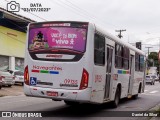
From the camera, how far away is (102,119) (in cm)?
1230

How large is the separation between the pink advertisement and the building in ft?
69.3

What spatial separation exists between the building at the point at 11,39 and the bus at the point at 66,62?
69.9ft

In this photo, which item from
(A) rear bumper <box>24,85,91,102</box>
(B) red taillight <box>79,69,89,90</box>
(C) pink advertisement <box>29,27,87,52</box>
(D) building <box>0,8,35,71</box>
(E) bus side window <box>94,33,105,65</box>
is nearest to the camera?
(A) rear bumper <box>24,85,91,102</box>

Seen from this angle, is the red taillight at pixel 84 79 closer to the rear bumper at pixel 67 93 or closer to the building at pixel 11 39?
the rear bumper at pixel 67 93

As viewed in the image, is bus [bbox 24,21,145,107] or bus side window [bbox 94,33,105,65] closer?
bus [bbox 24,21,145,107]

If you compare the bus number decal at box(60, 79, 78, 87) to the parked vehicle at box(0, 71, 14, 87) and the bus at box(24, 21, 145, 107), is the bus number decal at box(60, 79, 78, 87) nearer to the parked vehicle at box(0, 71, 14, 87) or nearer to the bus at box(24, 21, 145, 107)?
the bus at box(24, 21, 145, 107)

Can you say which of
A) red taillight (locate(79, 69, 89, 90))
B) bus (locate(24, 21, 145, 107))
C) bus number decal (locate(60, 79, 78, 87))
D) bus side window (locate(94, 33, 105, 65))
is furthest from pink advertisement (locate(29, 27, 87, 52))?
bus number decal (locate(60, 79, 78, 87))

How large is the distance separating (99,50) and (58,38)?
5.10ft

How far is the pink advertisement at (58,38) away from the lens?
39.9 feet

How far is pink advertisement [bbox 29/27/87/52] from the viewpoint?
1216cm

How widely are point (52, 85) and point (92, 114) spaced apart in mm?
2301

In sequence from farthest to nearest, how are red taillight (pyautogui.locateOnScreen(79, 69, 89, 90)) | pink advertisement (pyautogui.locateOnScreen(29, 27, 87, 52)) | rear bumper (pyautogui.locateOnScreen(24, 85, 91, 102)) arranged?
pink advertisement (pyautogui.locateOnScreen(29, 27, 87, 52)) < red taillight (pyautogui.locateOnScreen(79, 69, 89, 90)) < rear bumper (pyautogui.locateOnScreen(24, 85, 91, 102))

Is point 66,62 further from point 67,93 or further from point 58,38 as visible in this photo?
point 67,93

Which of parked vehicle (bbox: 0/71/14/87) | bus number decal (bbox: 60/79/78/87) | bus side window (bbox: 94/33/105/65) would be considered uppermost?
bus side window (bbox: 94/33/105/65)
